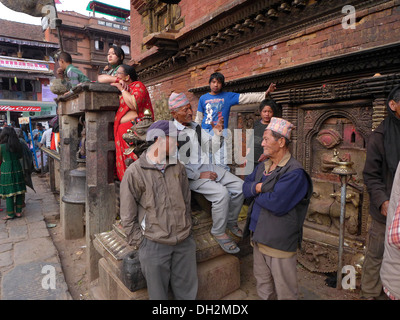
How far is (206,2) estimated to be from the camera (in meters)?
6.52

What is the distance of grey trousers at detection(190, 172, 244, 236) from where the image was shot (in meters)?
2.51

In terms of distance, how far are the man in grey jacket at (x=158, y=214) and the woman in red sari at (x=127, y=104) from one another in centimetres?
91

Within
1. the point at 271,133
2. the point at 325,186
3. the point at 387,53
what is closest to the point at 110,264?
the point at 271,133

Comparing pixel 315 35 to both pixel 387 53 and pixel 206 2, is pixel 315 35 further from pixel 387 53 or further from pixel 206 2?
pixel 206 2

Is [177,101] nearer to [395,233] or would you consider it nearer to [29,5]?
[395,233]

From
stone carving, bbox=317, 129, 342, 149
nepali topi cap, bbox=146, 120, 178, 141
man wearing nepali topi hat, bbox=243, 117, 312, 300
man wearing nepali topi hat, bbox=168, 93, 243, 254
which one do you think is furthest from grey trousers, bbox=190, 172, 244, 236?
stone carving, bbox=317, 129, 342, 149

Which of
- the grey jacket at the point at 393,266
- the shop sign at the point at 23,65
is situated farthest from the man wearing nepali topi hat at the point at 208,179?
the shop sign at the point at 23,65

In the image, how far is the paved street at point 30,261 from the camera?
10.6ft

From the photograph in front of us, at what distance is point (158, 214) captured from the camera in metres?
2.08

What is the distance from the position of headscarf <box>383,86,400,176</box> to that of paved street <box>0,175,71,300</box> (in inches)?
152

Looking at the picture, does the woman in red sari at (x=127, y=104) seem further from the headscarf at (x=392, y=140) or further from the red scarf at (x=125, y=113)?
the headscarf at (x=392, y=140)

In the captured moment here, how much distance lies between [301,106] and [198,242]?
9.41 ft

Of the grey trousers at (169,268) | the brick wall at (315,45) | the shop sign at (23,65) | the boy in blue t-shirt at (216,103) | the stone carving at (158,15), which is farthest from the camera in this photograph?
the shop sign at (23,65)

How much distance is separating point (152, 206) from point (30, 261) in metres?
3.20
